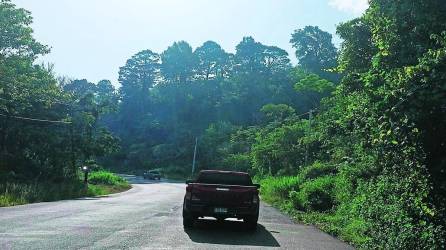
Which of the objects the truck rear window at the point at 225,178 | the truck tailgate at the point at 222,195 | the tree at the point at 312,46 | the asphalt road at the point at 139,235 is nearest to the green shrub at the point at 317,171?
the asphalt road at the point at 139,235

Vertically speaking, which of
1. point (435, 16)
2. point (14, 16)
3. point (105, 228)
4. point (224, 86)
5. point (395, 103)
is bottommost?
point (105, 228)

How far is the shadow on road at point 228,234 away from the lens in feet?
35.9

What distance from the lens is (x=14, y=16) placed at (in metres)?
35.8

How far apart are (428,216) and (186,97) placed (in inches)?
3907

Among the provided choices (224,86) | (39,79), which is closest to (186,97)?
(224,86)

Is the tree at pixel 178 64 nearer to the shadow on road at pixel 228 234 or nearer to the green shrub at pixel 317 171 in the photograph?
the green shrub at pixel 317 171

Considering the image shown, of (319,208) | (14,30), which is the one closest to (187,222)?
(319,208)

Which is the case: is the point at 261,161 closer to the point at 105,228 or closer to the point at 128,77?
the point at 105,228

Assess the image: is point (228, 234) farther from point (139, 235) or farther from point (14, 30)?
point (14, 30)

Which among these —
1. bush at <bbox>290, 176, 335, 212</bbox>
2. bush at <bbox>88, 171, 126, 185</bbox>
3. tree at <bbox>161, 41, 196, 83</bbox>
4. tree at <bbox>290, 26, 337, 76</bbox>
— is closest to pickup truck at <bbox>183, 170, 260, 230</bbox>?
bush at <bbox>290, 176, 335, 212</bbox>

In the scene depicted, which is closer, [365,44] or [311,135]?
[365,44]

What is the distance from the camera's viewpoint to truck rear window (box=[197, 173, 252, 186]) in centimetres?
1541

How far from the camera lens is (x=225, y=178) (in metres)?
15.5

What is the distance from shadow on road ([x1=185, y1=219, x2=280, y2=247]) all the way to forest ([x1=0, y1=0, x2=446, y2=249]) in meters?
2.29
